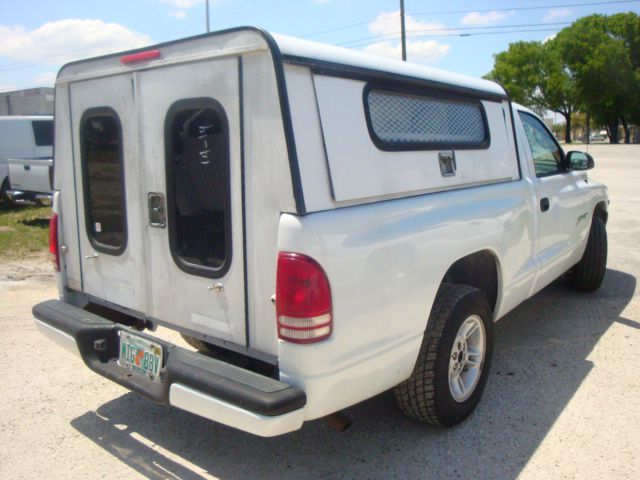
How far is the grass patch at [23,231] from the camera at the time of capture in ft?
26.8

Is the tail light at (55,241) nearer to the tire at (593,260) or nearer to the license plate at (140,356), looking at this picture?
the license plate at (140,356)

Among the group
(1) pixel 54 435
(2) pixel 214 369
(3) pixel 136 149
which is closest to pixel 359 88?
(3) pixel 136 149

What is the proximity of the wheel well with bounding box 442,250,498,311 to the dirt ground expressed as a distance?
646mm

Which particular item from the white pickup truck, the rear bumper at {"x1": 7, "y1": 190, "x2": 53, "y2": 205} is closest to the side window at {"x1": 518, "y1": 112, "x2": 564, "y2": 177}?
the white pickup truck

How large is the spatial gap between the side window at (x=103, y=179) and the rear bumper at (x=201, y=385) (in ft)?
1.60

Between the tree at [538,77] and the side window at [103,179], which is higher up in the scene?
the tree at [538,77]

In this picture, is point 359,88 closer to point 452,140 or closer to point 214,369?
point 452,140

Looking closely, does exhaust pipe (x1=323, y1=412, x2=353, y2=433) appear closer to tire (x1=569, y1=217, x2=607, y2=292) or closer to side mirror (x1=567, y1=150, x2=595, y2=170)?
side mirror (x1=567, y1=150, x2=595, y2=170)

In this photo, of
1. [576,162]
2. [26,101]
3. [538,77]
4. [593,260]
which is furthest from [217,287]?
[538,77]

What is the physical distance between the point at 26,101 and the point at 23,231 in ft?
62.1

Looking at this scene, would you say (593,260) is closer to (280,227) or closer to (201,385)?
(280,227)

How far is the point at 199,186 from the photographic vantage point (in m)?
2.74

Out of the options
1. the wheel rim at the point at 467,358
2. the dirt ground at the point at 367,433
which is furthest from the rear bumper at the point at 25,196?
the wheel rim at the point at 467,358

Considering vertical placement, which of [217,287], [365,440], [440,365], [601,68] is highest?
[601,68]
